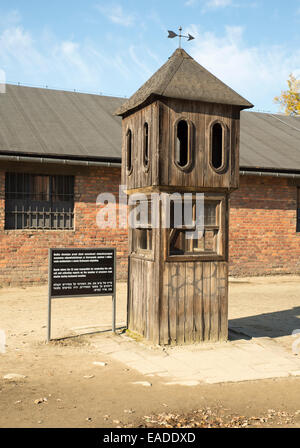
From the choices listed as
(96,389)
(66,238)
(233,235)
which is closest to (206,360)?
(96,389)

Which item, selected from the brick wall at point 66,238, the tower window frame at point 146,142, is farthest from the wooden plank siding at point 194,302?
the brick wall at point 66,238

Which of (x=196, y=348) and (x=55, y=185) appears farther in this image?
(x=55, y=185)

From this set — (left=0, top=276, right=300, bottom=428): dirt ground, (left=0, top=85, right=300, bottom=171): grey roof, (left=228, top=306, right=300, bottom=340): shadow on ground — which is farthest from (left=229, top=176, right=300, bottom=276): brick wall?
(left=0, top=276, right=300, bottom=428): dirt ground

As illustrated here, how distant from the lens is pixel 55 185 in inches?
551

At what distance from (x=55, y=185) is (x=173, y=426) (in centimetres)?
1023

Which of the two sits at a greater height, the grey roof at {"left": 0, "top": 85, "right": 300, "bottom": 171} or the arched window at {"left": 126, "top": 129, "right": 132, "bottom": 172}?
the grey roof at {"left": 0, "top": 85, "right": 300, "bottom": 171}

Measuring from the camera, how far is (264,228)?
16594mm

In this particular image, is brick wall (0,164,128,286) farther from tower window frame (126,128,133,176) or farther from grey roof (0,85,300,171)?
tower window frame (126,128,133,176)

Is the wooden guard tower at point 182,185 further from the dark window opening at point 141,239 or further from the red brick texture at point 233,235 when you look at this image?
the red brick texture at point 233,235

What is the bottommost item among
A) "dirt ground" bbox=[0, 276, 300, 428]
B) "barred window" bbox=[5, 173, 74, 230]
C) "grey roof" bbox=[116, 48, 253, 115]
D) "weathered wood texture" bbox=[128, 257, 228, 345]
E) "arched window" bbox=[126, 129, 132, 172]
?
"dirt ground" bbox=[0, 276, 300, 428]

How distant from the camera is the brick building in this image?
1349cm

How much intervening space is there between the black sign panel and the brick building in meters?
5.72
